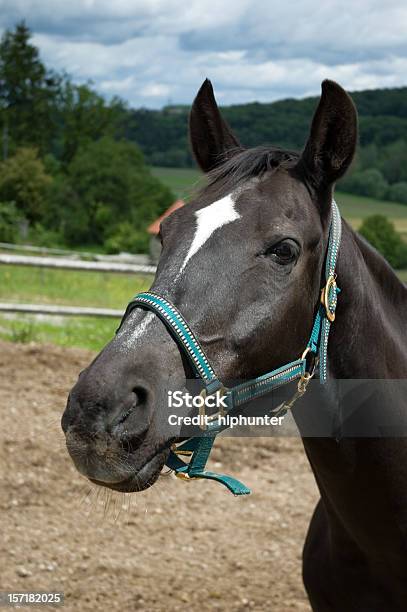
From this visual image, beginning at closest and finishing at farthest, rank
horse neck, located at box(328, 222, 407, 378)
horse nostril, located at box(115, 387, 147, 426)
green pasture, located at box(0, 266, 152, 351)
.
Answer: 1. horse nostril, located at box(115, 387, 147, 426)
2. horse neck, located at box(328, 222, 407, 378)
3. green pasture, located at box(0, 266, 152, 351)

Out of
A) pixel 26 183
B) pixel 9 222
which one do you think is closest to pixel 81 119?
A: pixel 26 183

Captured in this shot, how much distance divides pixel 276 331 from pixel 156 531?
319 centimetres

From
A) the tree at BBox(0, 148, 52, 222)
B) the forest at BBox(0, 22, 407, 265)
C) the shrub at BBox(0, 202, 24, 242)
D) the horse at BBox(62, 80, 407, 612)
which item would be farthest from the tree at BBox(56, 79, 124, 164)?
the horse at BBox(62, 80, 407, 612)

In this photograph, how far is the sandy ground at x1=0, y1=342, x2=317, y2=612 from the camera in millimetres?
3986

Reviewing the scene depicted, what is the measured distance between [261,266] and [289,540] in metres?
3.26

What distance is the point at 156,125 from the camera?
63.8m

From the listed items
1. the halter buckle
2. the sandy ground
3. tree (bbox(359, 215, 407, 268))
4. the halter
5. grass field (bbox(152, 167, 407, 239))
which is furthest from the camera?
grass field (bbox(152, 167, 407, 239))

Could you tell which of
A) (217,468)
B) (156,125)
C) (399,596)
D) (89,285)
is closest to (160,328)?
(399,596)

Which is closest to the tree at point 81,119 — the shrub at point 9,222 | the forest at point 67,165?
the forest at point 67,165

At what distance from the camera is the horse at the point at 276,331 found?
1690 millimetres

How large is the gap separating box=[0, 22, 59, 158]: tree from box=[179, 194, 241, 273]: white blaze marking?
51563mm

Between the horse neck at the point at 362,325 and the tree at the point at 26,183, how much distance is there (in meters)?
48.0

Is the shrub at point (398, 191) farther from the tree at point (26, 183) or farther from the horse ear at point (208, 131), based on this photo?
the tree at point (26, 183)

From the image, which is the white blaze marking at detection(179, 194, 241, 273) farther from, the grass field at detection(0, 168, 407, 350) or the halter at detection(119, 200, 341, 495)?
the grass field at detection(0, 168, 407, 350)
